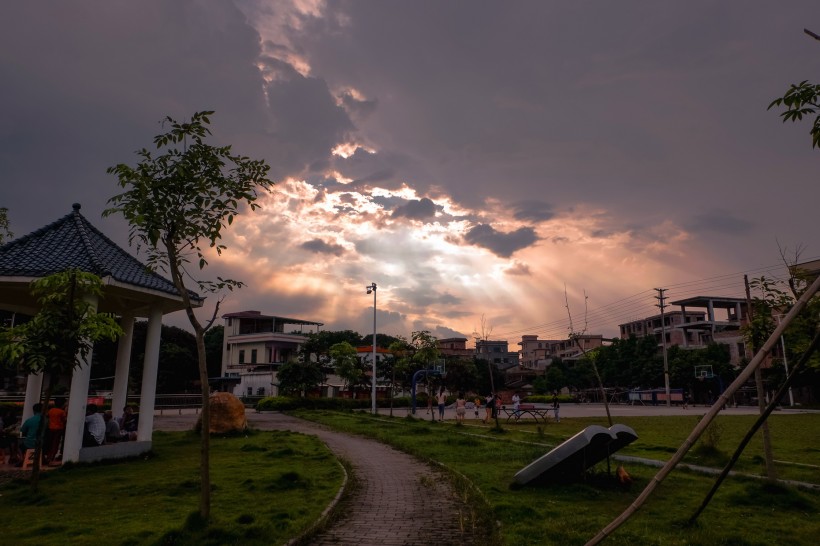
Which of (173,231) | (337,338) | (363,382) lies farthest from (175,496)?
(337,338)

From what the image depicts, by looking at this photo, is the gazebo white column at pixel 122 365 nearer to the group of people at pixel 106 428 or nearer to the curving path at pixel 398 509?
the group of people at pixel 106 428

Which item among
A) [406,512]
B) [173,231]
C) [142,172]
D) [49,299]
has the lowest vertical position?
[406,512]

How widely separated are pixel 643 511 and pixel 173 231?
9078 mm

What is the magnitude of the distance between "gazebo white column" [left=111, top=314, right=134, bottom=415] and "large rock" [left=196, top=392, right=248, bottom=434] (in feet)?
14.0

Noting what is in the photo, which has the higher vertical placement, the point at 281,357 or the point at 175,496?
the point at 281,357

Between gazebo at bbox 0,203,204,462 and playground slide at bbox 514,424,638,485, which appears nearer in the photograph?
playground slide at bbox 514,424,638,485

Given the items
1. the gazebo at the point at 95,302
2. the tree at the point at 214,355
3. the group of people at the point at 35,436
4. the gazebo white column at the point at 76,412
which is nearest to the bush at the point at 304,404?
Answer: the gazebo at the point at 95,302

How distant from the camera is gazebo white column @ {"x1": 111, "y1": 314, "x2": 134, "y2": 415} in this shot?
17.8m

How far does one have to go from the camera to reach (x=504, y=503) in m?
9.57

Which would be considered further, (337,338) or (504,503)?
(337,338)

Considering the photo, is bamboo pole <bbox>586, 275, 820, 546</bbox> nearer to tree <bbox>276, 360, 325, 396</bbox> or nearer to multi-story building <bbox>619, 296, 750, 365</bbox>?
tree <bbox>276, 360, 325, 396</bbox>

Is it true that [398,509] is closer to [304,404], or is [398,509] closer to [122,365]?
[122,365]

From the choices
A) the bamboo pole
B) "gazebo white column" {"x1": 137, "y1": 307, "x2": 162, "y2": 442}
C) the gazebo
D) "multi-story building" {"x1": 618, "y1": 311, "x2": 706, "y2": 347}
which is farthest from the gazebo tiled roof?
"multi-story building" {"x1": 618, "y1": 311, "x2": 706, "y2": 347}

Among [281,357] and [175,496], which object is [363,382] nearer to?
[281,357]
